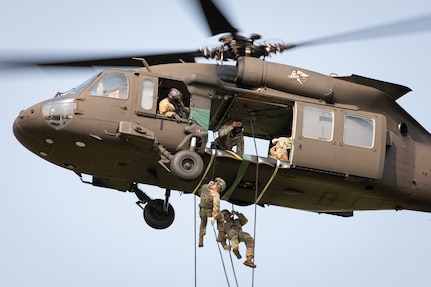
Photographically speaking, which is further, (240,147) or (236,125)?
(240,147)

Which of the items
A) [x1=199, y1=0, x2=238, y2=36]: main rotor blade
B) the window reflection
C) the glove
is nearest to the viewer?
[x1=199, y1=0, x2=238, y2=36]: main rotor blade

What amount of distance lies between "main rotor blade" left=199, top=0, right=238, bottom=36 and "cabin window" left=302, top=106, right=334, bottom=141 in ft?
6.66

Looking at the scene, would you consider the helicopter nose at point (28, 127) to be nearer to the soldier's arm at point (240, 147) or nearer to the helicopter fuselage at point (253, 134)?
the helicopter fuselage at point (253, 134)

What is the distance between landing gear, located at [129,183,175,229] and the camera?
20.8 m

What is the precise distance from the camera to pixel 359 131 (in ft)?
65.7

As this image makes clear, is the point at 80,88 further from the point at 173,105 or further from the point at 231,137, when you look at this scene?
the point at 231,137

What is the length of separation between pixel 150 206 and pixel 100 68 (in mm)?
2869

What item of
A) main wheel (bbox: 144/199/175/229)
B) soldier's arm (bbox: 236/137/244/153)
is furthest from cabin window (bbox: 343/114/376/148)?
main wheel (bbox: 144/199/175/229)

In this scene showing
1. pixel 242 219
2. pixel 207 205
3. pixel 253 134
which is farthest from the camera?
pixel 253 134

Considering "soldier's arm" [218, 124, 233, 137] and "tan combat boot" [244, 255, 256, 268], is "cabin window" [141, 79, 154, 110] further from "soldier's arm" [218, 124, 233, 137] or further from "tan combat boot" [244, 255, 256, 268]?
"tan combat boot" [244, 255, 256, 268]

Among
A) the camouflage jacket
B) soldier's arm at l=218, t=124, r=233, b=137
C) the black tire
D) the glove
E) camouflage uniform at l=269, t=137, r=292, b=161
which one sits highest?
the glove

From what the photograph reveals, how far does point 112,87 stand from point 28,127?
5.33 ft

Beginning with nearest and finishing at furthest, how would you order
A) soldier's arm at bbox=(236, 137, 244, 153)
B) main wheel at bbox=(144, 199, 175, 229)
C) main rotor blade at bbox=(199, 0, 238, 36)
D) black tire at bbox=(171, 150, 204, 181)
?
main rotor blade at bbox=(199, 0, 238, 36)
black tire at bbox=(171, 150, 204, 181)
soldier's arm at bbox=(236, 137, 244, 153)
main wheel at bbox=(144, 199, 175, 229)

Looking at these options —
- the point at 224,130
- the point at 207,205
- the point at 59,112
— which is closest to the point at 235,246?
the point at 207,205
